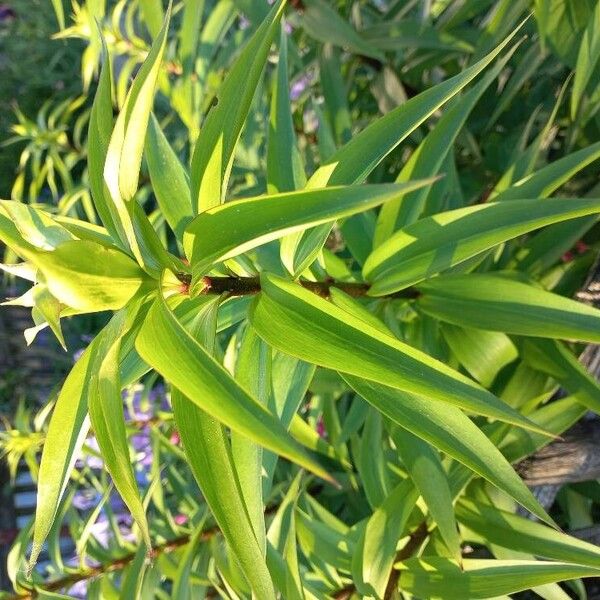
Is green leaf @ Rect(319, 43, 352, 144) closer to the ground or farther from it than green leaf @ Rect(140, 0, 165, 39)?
closer to the ground

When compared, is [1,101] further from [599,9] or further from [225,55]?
[599,9]

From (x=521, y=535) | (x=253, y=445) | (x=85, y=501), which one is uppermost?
(x=253, y=445)

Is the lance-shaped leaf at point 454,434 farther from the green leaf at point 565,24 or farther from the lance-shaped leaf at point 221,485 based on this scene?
the green leaf at point 565,24

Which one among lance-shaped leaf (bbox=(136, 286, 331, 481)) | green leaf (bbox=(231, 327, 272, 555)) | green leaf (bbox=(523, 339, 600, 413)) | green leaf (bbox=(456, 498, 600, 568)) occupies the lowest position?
green leaf (bbox=(456, 498, 600, 568))

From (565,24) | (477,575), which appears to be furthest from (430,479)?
(565,24)

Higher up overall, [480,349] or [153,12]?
[153,12]

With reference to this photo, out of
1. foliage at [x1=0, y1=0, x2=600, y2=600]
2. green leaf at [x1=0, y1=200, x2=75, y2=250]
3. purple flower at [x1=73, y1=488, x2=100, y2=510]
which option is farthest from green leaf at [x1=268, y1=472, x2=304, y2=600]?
purple flower at [x1=73, y1=488, x2=100, y2=510]

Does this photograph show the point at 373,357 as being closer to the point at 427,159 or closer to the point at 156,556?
the point at 427,159

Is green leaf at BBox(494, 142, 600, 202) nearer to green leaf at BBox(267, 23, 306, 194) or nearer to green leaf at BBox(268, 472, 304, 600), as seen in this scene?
green leaf at BBox(267, 23, 306, 194)

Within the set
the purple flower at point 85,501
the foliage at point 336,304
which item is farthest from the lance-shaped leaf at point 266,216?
the purple flower at point 85,501
